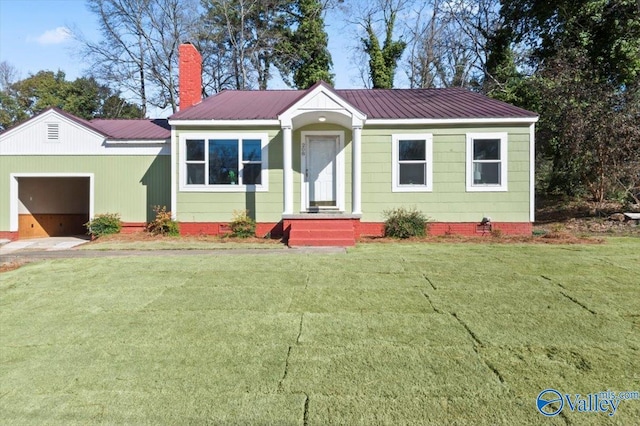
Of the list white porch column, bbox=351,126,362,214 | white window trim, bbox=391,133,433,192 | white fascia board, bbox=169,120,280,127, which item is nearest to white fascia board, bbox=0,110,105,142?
white fascia board, bbox=169,120,280,127

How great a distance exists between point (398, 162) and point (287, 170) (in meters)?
3.25

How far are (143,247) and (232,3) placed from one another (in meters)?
24.4

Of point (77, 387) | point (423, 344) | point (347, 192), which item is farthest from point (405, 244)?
point (77, 387)

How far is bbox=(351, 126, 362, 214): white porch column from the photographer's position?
1076 cm

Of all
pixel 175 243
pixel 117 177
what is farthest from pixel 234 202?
pixel 117 177

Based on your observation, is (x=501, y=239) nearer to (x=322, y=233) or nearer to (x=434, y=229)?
(x=434, y=229)

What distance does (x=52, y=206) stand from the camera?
1365 cm

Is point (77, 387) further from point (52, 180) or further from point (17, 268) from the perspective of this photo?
point (52, 180)

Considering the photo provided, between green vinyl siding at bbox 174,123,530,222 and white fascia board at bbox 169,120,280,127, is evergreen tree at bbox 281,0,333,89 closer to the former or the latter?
white fascia board at bbox 169,120,280,127

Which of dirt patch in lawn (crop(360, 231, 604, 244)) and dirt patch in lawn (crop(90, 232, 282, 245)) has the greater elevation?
dirt patch in lawn (crop(360, 231, 604, 244))

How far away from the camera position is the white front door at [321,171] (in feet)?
39.0

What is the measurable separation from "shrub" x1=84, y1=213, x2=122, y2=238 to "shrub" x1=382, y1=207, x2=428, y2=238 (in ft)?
26.8

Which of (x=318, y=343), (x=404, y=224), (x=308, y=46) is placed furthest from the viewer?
(x=308, y=46)

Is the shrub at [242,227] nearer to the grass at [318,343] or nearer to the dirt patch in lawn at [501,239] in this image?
the dirt patch in lawn at [501,239]
